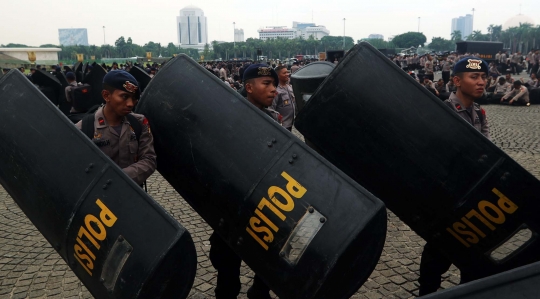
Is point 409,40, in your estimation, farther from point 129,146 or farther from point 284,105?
point 129,146

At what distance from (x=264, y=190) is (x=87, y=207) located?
0.87m

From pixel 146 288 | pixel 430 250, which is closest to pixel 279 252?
pixel 146 288

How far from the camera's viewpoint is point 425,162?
2.42 meters

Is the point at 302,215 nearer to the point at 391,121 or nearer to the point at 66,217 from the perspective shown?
the point at 391,121

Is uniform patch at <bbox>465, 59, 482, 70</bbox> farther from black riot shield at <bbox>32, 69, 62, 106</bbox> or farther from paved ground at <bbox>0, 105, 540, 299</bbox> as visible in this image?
black riot shield at <bbox>32, 69, 62, 106</bbox>

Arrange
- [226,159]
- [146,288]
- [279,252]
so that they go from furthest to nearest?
[226,159]
[279,252]
[146,288]

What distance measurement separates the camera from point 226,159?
2336 millimetres

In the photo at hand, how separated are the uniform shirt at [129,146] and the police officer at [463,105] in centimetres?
203

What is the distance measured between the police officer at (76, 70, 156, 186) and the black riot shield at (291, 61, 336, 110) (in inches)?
177

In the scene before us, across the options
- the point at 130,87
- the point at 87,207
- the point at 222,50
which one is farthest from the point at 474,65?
the point at 222,50

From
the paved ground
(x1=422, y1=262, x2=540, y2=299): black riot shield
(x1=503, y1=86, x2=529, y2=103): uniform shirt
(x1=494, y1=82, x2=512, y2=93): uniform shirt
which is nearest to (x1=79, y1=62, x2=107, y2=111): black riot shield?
the paved ground

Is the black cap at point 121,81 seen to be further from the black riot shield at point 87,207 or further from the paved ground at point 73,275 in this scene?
the paved ground at point 73,275

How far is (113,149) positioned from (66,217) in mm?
682

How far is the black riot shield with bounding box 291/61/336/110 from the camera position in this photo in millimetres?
7059
